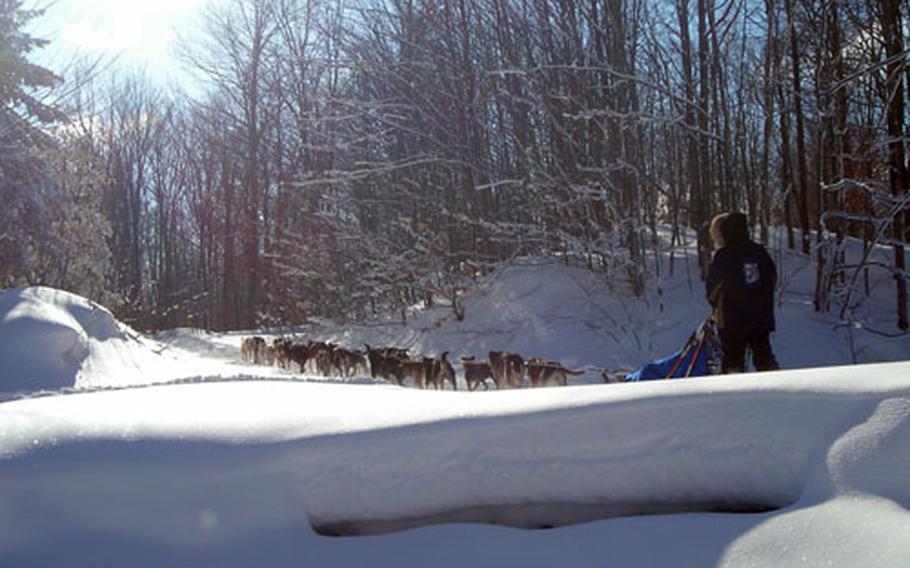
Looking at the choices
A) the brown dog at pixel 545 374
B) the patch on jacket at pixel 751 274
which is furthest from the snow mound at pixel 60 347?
the patch on jacket at pixel 751 274

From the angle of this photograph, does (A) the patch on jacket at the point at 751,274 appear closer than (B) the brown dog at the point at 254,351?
Yes

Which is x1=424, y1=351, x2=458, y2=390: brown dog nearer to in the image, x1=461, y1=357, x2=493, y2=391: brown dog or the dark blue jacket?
x1=461, y1=357, x2=493, y2=391: brown dog

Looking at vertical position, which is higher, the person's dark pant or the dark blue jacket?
the dark blue jacket

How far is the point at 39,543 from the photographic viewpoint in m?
2.05

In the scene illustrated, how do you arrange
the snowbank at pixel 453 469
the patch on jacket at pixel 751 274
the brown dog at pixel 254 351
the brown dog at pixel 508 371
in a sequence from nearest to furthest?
the snowbank at pixel 453 469 < the patch on jacket at pixel 751 274 < the brown dog at pixel 508 371 < the brown dog at pixel 254 351

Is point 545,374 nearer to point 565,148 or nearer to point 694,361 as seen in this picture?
point 694,361

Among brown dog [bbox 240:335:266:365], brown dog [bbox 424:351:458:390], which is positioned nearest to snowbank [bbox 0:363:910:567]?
brown dog [bbox 424:351:458:390]

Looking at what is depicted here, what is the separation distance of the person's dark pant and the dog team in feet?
5.36

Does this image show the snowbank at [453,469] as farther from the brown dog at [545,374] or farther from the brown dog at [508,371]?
the brown dog at [508,371]

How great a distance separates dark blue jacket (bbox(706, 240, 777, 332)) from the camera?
6.44 m

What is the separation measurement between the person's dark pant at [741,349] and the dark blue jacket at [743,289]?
2.1 inches

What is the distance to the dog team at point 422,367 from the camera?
8.06 m

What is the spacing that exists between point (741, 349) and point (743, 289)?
20.5 inches

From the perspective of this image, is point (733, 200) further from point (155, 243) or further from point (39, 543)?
point (155, 243)
